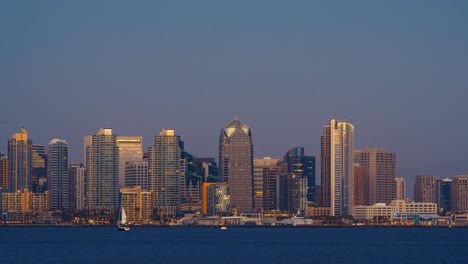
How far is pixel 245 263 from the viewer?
122m

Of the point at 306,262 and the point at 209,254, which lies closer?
the point at 306,262

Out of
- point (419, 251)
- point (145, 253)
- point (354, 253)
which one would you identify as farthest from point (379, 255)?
point (145, 253)

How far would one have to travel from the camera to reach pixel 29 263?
403ft

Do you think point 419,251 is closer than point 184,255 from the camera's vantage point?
No

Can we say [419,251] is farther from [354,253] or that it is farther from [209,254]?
[209,254]

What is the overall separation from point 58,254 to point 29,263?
1797cm

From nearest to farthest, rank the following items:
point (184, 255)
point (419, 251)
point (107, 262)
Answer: point (107, 262) → point (184, 255) → point (419, 251)

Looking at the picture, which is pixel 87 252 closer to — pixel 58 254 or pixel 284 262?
pixel 58 254

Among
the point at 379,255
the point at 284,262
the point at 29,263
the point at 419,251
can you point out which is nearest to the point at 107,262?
the point at 29,263

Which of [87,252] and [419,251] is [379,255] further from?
[87,252]

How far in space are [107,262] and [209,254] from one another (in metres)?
22.7

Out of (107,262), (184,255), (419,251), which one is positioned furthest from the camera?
(419,251)

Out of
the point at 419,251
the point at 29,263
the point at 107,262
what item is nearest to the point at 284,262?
the point at 107,262

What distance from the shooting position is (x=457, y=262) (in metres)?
127
